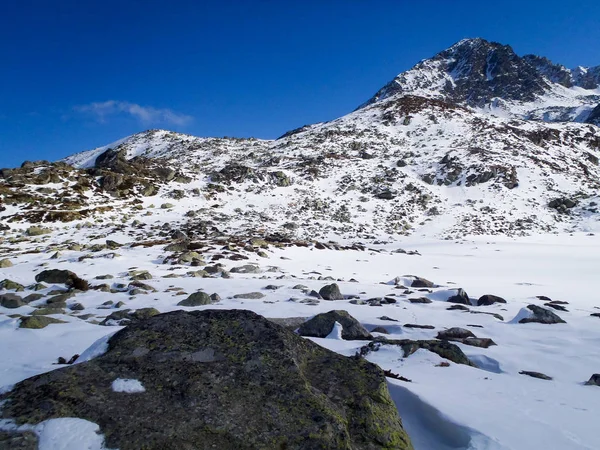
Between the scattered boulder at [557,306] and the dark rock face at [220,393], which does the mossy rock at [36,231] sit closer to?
the dark rock face at [220,393]

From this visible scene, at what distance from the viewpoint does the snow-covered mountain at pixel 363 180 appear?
28.1 m

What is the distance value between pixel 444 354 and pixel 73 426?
15.0ft

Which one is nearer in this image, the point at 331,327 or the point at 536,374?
the point at 536,374

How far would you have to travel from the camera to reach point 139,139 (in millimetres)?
69438

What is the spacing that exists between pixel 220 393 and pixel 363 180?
37731 millimetres

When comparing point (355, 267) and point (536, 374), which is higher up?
point (536, 374)

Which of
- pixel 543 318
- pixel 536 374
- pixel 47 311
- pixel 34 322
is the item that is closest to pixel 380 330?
pixel 536 374

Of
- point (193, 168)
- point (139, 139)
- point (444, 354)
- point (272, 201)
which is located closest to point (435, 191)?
point (272, 201)

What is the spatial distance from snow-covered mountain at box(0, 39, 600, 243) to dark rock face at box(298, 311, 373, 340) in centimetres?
1883

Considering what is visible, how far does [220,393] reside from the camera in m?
2.68

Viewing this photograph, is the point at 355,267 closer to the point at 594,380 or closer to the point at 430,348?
the point at 430,348

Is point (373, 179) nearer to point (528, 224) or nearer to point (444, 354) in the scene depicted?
point (528, 224)

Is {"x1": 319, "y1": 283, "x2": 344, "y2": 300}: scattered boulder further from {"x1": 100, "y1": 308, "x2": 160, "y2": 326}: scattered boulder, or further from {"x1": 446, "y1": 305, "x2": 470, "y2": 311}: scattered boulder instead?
{"x1": 100, "y1": 308, "x2": 160, "y2": 326}: scattered boulder

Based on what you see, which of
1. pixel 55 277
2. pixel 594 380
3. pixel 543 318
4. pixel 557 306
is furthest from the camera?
pixel 55 277
